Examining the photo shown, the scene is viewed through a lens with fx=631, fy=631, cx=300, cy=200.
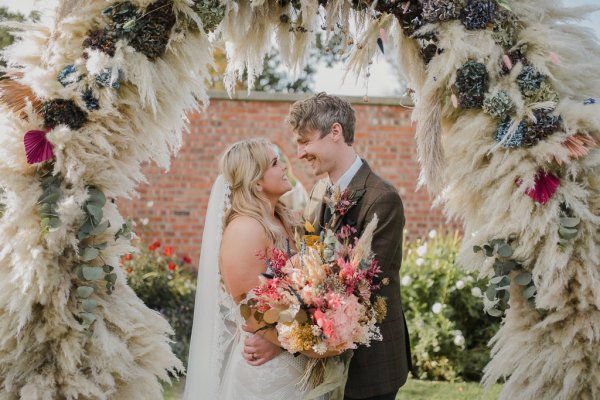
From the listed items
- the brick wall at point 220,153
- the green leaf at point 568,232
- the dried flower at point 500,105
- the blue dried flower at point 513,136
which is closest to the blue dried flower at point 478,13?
the dried flower at point 500,105

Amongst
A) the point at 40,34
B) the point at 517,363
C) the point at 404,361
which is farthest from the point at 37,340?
the point at 517,363

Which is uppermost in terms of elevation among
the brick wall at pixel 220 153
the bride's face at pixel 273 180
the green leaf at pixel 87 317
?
the bride's face at pixel 273 180

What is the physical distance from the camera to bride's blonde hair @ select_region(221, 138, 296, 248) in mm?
3082

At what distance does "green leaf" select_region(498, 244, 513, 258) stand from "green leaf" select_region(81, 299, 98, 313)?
5.51 ft

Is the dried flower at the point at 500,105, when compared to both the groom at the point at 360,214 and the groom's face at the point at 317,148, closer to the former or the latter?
the groom at the point at 360,214

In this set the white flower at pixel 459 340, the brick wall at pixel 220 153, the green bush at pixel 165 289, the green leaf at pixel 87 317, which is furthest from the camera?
the brick wall at pixel 220 153

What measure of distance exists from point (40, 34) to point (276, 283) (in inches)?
56.9

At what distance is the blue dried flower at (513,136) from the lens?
269 centimetres

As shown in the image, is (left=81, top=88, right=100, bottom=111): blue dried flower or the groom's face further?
the groom's face

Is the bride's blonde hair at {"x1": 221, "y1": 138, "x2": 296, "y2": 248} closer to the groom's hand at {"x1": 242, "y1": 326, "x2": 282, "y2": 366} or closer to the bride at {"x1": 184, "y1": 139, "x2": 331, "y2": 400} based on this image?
the bride at {"x1": 184, "y1": 139, "x2": 331, "y2": 400}

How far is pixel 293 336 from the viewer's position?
2.59 meters

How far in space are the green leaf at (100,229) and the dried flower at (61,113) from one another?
0.41 meters

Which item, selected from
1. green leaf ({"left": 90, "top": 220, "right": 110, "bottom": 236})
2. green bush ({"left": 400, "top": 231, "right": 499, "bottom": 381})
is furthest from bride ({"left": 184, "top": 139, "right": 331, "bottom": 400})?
green bush ({"left": 400, "top": 231, "right": 499, "bottom": 381})

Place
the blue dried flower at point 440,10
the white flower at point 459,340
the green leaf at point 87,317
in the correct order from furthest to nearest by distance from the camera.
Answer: the white flower at point 459,340 → the blue dried flower at point 440,10 → the green leaf at point 87,317
